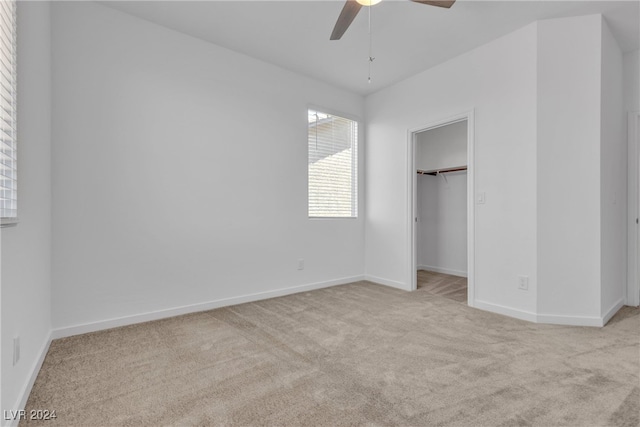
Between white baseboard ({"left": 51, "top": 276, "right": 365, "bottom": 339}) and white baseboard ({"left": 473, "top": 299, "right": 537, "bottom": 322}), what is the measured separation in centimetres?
180

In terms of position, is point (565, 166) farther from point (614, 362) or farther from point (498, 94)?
point (614, 362)

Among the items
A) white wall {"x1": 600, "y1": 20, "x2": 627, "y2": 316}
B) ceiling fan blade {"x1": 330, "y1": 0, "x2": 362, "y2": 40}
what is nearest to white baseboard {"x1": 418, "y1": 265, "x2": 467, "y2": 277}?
white wall {"x1": 600, "y1": 20, "x2": 627, "y2": 316}

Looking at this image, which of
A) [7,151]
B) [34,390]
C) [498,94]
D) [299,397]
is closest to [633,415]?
[299,397]

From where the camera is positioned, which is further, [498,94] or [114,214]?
[498,94]

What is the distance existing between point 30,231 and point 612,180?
473 centimetres

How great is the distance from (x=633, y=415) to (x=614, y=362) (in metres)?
0.67

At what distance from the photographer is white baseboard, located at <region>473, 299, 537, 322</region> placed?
292 centimetres

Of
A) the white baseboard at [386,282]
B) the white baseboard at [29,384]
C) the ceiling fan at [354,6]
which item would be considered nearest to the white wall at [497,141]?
the white baseboard at [386,282]

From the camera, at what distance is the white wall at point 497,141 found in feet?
9.71

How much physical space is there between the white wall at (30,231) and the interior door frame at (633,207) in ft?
16.8

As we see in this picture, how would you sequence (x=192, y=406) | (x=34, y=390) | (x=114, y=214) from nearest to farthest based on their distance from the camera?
(x=192, y=406), (x=34, y=390), (x=114, y=214)

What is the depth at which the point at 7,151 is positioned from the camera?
1515 millimetres

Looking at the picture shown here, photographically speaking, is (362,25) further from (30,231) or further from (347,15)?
(30,231)

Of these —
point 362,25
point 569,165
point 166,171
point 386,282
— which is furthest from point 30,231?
point 569,165
